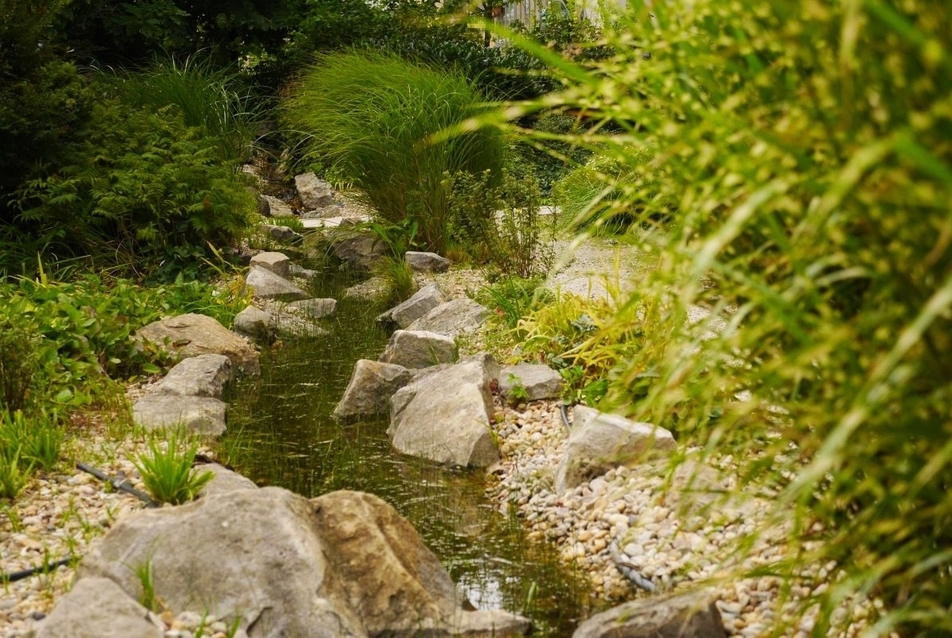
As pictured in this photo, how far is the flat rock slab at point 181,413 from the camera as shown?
4621 mm

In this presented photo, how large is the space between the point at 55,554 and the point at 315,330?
3.75 m

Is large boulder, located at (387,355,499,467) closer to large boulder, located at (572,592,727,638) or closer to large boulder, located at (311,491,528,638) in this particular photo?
large boulder, located at (311,491,528,638)

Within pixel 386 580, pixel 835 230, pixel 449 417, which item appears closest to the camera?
pixel 835 230

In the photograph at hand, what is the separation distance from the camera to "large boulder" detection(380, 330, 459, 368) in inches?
229

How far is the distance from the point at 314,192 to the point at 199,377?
658 cm

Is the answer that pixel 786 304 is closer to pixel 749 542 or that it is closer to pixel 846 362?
pixel 846 362

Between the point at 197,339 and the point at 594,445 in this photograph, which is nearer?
the point at 594,445

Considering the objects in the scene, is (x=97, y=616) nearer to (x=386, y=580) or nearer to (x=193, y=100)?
(x=386, y=580)

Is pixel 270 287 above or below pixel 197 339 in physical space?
below

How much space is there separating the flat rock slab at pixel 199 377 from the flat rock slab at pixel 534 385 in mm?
1480

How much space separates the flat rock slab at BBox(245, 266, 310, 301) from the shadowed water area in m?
0.99

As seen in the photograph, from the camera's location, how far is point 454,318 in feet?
21.7

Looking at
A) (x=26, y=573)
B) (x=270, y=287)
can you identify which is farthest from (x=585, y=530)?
(x=270, y=287)

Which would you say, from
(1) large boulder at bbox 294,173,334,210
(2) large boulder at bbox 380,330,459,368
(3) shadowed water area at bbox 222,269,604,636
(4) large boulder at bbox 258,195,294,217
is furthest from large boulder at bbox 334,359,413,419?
(1) large boulder at bbox 294,173,334,210
